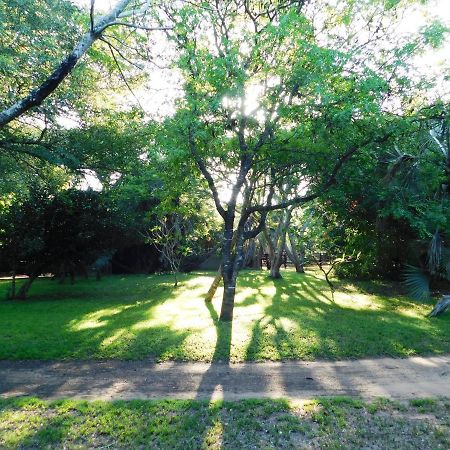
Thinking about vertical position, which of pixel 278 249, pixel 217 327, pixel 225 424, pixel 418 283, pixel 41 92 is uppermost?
pixel 41 92

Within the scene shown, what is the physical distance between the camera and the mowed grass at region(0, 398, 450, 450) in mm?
4223

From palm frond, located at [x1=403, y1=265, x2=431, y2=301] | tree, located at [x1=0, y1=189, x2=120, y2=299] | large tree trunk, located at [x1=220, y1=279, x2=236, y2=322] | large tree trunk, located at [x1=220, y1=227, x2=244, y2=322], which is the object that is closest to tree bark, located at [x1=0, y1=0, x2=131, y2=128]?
large tree trunk, located at [x1=220, y1=227, x2=244, y2=322]

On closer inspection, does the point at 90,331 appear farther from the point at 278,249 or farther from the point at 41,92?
the point at 278,249

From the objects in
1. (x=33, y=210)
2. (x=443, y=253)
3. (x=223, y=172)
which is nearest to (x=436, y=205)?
(x=443, y=253)

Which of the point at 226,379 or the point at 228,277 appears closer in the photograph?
the point at 226,379

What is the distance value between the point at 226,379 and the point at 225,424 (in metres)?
1.61

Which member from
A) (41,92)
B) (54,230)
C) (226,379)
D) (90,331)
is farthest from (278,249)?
(41,92)

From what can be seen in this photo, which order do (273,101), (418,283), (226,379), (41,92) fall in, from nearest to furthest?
(41,92) → (226,379) → (273,101) → (418,283)

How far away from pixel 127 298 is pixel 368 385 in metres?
10.6

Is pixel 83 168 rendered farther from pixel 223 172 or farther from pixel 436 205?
pixel 436 205

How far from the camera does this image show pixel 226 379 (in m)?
6.20

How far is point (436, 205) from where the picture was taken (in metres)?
11.8

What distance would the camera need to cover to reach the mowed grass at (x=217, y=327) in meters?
7.55

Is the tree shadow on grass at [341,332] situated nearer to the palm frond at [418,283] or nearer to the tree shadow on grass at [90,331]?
the palm frond at [418,283]
